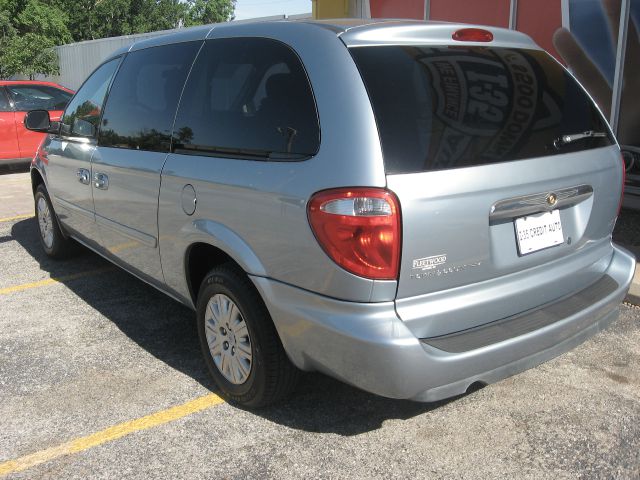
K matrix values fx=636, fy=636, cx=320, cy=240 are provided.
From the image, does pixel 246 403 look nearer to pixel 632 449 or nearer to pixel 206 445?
pixel 206 445

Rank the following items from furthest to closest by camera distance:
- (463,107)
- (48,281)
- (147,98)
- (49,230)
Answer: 1. (49,230)
2. (48,281)
3. (147,98)
4. (463,107)

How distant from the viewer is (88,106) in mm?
4602

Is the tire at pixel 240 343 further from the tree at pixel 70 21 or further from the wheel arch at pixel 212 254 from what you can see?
the tree at pixel 70 21

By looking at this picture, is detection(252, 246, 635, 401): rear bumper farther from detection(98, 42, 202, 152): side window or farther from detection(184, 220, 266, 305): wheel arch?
detection(98, 42, 202, 152): side window

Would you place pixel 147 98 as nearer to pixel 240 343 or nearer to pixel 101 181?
pixel 101 181

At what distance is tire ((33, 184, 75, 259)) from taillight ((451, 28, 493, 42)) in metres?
3.82

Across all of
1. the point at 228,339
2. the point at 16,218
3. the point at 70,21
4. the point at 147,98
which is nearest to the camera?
the point at 228,339

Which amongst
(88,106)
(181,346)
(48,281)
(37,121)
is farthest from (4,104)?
(181,346)

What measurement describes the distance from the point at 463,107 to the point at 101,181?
250cm

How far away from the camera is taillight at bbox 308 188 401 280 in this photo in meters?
2.32

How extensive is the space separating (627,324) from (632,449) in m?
1.56

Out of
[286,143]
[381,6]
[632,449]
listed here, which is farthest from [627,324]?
[381,6]

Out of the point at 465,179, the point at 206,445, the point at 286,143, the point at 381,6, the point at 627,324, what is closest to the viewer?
the point at 465,179

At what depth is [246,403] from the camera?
3107mm
